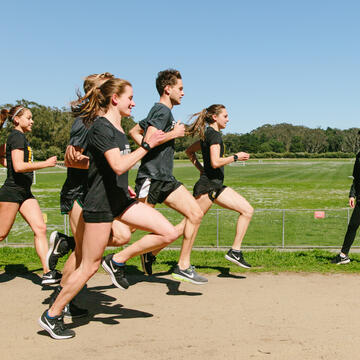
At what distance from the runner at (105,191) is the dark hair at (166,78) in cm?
120

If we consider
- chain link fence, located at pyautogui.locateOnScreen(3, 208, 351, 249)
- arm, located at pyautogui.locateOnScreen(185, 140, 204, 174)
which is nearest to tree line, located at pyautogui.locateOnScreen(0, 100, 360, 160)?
chain link fence, located at pyautogui.locateOnScreen(3, 208, 351, 249)

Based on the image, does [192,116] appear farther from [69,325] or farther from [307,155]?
[307,155]

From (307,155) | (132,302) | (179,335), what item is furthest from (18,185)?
(307,155)

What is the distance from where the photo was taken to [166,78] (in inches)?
207

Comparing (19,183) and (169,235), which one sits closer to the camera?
(169,235)

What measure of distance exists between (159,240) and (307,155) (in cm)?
12970

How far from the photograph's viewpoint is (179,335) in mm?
3977

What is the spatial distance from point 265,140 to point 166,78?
180m

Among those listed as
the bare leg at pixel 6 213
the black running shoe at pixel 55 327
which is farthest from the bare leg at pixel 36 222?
the black running shoe at pixel 55 327

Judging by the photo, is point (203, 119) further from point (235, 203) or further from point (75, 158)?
point (75, 158)

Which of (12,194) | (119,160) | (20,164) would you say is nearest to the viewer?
(119,160)

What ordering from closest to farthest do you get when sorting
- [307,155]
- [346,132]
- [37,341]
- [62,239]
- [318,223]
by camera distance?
1. [37,341]
2. [62,239]
3. [318,223]
4. [307,155]
5. [346,132]

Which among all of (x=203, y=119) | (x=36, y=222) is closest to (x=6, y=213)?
(x=36, y=222)

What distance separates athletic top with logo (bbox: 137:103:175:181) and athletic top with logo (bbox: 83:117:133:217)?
1155 mm
